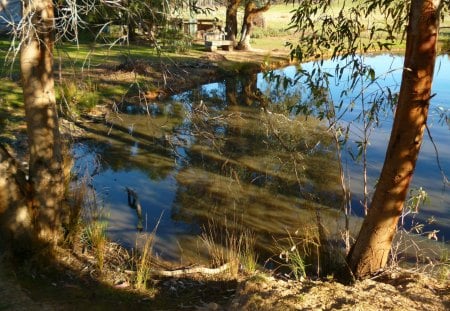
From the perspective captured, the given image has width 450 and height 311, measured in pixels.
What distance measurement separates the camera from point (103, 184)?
22.3 feet

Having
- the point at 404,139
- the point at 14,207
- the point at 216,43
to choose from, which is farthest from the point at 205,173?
the point at 216,43

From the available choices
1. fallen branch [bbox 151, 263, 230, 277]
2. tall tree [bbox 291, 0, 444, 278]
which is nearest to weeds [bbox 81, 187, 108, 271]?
fallen branch [bbox 151, 263, 230, 277]

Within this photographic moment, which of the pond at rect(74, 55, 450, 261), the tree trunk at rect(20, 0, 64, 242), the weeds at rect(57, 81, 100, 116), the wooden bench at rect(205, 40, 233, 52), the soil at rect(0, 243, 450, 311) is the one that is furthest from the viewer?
the wooden bench at rect(205, 40, 233, 52)

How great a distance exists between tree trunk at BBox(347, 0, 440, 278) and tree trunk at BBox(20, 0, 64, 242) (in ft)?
7.71

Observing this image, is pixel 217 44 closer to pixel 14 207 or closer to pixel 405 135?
pixel 14 207

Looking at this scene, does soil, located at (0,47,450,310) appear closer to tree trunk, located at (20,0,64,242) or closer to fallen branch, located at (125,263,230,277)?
fallen branch, located at (125,263,230,277)

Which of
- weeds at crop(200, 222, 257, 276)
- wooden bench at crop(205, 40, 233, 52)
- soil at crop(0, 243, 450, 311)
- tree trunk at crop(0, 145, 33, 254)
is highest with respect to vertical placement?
wooden bench at crop(205, 40, 233, 52)

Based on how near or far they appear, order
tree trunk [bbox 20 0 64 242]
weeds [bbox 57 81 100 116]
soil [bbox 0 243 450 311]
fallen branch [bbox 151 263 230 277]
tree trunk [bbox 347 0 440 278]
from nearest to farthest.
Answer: soil [bbox 0 243 450 311], tree trunk [bbox 347 0 440 278], tree trunk [bbox 20 0 64 242], fallen branch [bbox 151 263 230 277], weeds [bbox 57 81 100 116]

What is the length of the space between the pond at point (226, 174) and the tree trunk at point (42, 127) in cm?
70

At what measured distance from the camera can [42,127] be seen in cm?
365

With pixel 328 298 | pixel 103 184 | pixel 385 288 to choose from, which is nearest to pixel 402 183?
pixel 385 288

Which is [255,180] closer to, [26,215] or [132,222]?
[132,222]

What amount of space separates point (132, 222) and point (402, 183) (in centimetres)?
336

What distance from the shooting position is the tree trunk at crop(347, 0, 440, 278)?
9.94 ft
